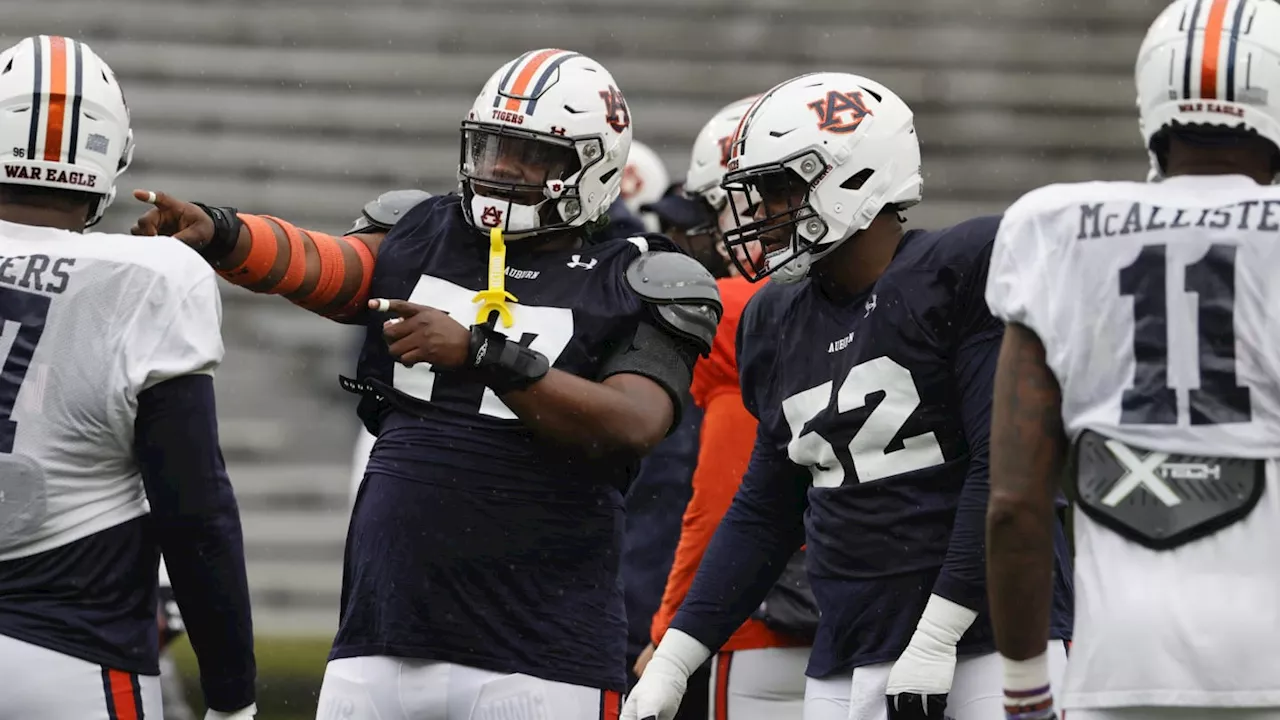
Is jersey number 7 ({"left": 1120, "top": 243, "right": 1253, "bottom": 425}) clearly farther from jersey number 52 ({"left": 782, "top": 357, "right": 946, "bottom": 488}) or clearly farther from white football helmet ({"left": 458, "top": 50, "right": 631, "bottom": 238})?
white football helmet ({"left": 458, "top": 50, "right": 631, "bottom": 238})

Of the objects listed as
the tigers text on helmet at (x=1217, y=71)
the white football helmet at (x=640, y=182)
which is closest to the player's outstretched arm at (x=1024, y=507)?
the tigers text on helmet at (x=1217, y=71)

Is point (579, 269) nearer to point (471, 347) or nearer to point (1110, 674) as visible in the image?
point (471, 347)

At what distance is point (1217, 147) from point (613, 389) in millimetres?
1276

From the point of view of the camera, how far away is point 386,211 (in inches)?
162

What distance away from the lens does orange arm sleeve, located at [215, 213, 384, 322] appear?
3910 mm

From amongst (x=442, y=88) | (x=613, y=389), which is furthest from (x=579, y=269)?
(x=442, y=88)

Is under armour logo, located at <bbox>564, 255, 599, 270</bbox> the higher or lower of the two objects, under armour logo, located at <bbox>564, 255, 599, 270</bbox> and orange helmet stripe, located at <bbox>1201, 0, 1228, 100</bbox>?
the lower

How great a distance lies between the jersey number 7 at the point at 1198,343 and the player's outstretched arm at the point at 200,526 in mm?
1559

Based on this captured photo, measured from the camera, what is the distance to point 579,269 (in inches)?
154

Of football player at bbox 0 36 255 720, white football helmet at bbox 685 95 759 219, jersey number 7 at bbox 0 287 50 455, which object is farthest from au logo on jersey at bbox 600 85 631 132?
white football helmet at bbox 685 95 759 219

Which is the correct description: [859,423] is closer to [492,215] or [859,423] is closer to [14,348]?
[492,215]

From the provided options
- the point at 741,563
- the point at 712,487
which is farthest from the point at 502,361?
the point at 712,487

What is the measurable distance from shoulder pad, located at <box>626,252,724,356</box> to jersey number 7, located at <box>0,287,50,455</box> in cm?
115

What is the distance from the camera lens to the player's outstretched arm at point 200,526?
3.35 m
